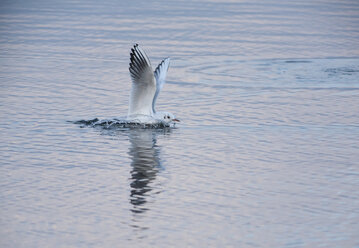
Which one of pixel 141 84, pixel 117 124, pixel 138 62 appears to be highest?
pixel 138 62

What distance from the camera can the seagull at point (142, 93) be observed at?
48.4 ft

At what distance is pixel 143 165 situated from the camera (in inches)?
472

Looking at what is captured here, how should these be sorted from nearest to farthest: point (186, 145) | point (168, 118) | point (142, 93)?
1. point (186, 145)
2. point (168, 118)
3. point (142, 93)

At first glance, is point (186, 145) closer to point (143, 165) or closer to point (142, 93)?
point (143, 165)

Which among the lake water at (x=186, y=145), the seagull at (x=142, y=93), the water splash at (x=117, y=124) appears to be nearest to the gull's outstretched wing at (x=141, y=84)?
the seagull at (x=142, y=93)

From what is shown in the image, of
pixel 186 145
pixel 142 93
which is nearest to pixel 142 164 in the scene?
pixel 186 145

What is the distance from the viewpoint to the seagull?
14740 mm

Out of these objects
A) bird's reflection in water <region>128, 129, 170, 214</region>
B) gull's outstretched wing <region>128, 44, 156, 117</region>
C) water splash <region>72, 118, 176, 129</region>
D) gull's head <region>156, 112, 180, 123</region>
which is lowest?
bird's reflection in water <region>128, 129, 170, 214</region>

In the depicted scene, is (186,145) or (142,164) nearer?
(142,164)

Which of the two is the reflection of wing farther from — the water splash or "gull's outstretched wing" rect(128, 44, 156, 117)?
"gull's outstretched wing" rect(128, 44, 156, 117)

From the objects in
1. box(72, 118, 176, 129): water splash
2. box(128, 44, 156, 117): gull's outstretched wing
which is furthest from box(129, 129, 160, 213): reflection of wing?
box(128, 44, 156, 117): gull's outstretched wing

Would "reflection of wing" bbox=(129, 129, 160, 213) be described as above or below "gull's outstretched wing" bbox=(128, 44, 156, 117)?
below

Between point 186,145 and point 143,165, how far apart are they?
1.50m

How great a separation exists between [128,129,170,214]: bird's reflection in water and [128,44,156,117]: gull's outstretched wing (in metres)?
0.44
